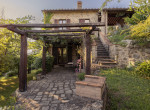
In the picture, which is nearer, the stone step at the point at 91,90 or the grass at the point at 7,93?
the stone step at the point at 91,90

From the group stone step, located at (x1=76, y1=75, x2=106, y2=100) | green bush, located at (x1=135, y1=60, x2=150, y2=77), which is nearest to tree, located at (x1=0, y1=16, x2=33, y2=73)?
stone step, located at (x1=76, y1=75, x2=106, y2=100)

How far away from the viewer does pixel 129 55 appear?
6336 mm

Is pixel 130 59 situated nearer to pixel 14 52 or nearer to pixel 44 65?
pixel 44 65

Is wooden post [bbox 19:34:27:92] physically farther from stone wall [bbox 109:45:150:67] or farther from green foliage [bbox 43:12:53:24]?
green foliage [bbox 43:12:53:24]

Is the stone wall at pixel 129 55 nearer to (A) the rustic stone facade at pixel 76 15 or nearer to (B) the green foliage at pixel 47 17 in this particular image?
(A) the rustic stone facade at pixel 76 15

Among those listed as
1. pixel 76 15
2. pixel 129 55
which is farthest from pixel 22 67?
pixel 76 15

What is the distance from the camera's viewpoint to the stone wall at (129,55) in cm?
615

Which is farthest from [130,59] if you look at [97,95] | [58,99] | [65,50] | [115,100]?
[65,50]

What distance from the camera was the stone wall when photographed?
6.15 m

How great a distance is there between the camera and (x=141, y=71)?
4.88 m

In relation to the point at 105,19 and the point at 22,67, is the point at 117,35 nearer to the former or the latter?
the point at 105,19

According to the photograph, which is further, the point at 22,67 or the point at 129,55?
the point at 129,55

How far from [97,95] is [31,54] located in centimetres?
618


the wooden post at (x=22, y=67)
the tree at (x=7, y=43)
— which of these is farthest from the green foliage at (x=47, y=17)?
the wooden post at (x=22, y=67)
